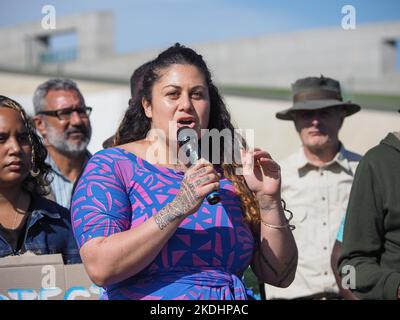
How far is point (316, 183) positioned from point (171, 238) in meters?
2.39

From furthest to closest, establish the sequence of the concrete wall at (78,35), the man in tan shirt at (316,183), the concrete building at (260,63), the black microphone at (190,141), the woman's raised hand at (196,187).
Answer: the concrete wall at (78,35) < the concrete building at (260,63) < the man in tan shirt at (316,183) < the black microphone at (190,141) < the woman's raised hand at (196,187)

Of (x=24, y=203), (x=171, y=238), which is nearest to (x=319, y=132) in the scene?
(x=24, y=203)

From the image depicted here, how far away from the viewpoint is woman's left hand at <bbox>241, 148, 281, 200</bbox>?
2818 mm

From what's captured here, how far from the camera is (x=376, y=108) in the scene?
961cm

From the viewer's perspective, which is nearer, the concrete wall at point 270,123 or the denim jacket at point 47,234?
the denim jacket at point 47,234

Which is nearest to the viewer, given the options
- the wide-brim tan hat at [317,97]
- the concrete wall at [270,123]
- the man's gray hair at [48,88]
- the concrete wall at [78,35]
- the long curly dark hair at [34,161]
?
the long curly dark hair at [34,161]

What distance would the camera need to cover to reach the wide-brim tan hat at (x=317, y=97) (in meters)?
4.82

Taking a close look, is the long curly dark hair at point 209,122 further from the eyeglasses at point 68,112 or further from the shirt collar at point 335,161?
the shirt collar at point 335,161

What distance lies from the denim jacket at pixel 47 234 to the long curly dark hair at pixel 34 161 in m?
0.07

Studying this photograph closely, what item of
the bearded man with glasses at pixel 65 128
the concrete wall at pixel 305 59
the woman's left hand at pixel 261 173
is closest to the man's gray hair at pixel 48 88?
the bearded man with glasses at pixel 65 128

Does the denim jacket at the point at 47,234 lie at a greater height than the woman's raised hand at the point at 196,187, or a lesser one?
lesser

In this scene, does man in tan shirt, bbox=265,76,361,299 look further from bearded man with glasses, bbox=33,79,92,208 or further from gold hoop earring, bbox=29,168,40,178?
gold hoop earring, bbox=29,168,40,178

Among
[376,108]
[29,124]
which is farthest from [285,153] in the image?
[29,124]

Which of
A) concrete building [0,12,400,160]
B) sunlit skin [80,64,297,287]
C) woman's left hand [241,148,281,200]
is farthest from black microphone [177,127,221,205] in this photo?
concrete building [0,12,400,160]
